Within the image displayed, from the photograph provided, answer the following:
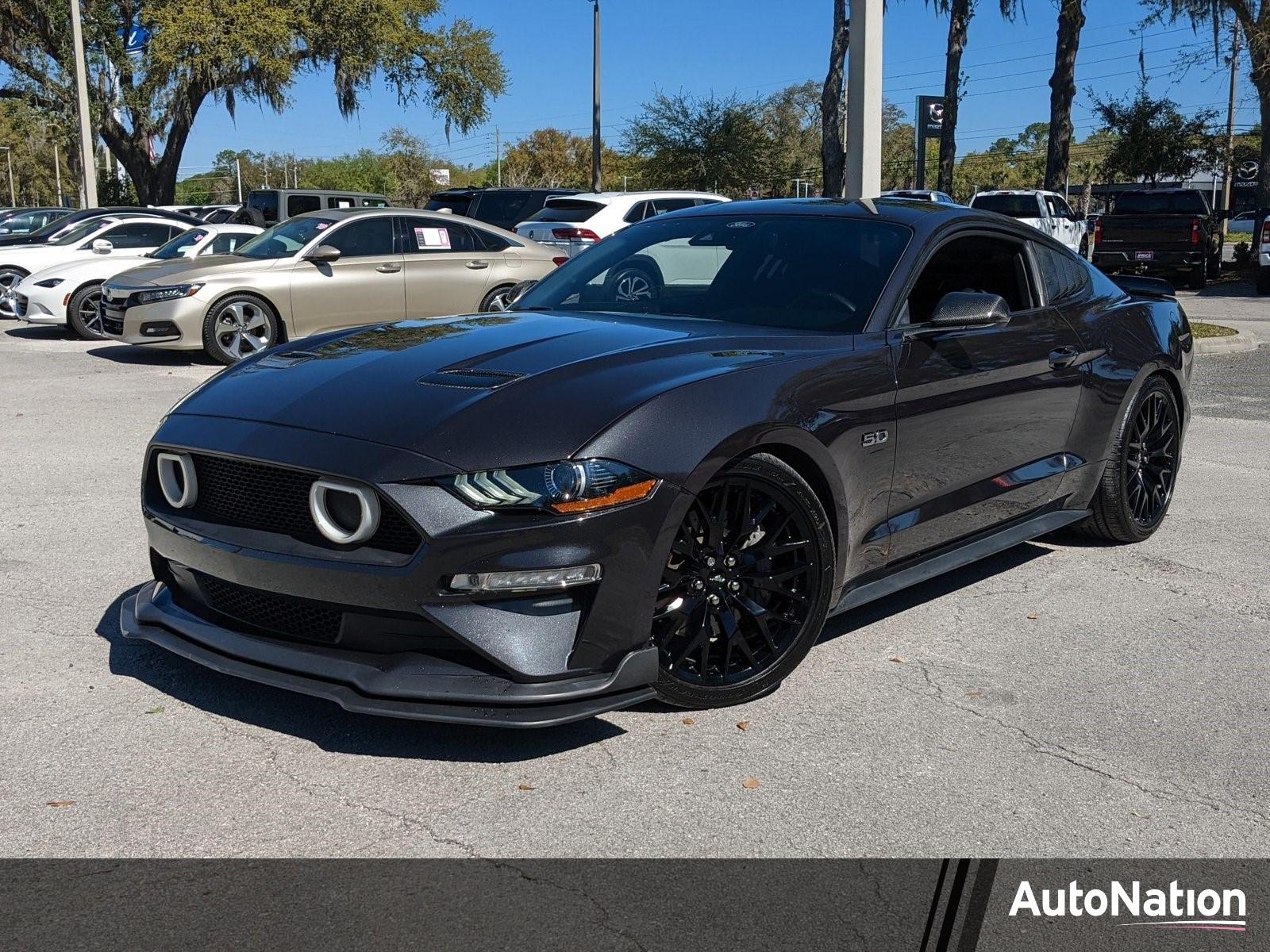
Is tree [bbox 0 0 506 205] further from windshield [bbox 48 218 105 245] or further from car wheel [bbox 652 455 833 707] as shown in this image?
car wheel [bbox 652 455 833 707]

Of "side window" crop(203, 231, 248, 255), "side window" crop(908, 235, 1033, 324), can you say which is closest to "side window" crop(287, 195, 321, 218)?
"side window" crop(203, 231, 248, 255)

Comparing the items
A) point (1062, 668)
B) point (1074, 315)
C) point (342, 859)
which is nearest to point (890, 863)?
point (342, 859)

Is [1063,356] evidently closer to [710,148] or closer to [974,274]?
[974,274]

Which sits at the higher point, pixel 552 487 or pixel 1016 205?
pixel 1016 205

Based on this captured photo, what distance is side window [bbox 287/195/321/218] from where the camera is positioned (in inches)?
874

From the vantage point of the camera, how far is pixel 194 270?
1305 centimetres

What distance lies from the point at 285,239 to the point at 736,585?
10.7m

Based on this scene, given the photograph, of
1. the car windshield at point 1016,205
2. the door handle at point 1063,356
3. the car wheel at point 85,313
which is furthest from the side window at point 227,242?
the car windshield at point 1016,205

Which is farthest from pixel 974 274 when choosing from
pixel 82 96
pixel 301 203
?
pixel 82 96

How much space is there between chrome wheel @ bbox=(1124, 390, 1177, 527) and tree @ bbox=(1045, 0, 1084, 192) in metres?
24.1

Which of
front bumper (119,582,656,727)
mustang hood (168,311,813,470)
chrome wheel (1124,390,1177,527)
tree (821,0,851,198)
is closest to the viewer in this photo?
front bumper (119,582,656,727)

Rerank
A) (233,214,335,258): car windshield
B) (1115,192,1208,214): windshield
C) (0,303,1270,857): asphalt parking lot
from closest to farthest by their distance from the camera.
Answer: (0,303,1270,857): asphalt parking lot < (233,214,335,258): car windshield < (1115,192,1208,214): windshield

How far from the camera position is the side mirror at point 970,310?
179 inches

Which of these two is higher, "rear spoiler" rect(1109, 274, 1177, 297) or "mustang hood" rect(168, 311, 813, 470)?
"rear spoiler" rect(1109, 274, 1177, 297)
